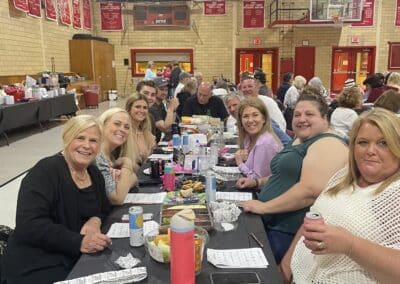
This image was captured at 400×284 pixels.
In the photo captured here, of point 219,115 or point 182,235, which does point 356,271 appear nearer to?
point 182,235

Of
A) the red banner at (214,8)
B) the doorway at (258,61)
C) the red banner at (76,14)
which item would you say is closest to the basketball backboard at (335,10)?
the doorway at (258,61)

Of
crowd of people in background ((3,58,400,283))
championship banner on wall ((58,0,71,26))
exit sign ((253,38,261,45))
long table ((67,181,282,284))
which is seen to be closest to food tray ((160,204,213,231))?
long table ((67,181,282,284))

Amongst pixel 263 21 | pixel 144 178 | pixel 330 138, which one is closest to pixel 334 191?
pixel 330 138

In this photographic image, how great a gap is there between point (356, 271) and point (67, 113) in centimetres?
981

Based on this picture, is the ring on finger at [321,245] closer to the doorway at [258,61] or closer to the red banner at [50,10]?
the red banner at [50,10]

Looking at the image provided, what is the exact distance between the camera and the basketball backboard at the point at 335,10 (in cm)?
1333

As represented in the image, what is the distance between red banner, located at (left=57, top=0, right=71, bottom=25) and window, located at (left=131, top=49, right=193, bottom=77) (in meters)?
3.09

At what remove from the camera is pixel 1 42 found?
888 centimetres

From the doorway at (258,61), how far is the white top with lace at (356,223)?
45.5ft

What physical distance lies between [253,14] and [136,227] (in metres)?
14.1

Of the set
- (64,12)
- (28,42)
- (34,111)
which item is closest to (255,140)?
(34,111)

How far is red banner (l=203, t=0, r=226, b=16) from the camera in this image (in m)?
14.7

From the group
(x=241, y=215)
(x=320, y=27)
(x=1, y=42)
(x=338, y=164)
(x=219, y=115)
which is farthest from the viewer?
(x=320, y=27)

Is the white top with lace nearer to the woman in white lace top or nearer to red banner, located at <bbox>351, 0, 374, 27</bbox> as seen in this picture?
the woman in white lace top
